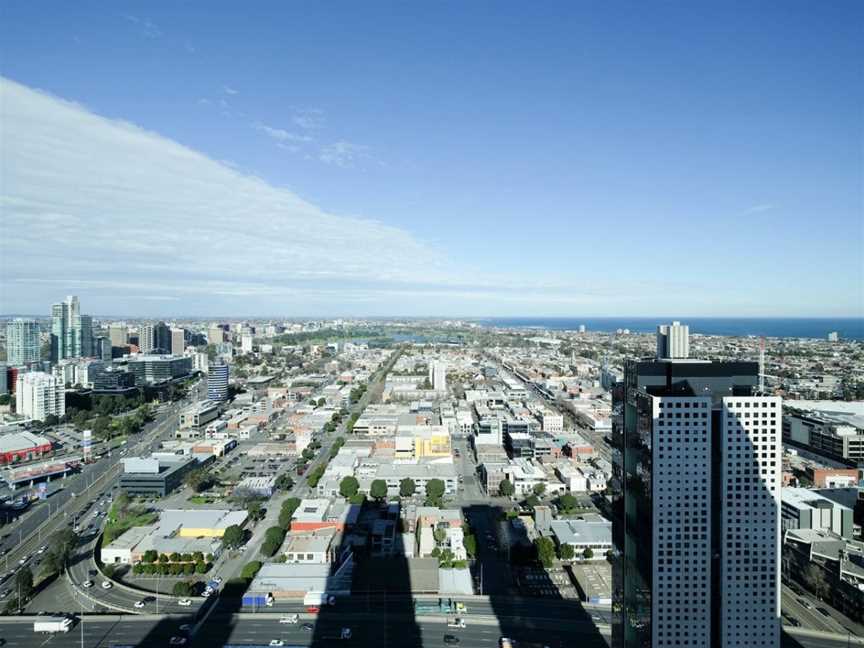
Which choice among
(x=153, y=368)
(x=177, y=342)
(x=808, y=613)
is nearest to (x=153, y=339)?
(x=177, y=342)

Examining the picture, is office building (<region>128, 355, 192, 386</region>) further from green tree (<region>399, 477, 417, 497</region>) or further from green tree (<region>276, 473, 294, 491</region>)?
green tree (<region>399, 477, 417, 497</region>)

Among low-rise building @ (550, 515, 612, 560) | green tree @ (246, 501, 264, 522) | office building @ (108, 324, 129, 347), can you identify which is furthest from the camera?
office building @ (108, 324, 129, 347)

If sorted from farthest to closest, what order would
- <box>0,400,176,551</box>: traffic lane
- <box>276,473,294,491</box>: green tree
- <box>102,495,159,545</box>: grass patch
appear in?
<box>276,473,294,491</box>: green tree
<box>0,400,176,551</box>: traffic lane
<box>102,495,159,545</box>: grass patch

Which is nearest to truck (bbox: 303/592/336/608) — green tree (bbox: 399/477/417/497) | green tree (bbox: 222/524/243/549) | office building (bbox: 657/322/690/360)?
green tree (bbox: 222/524/243/549)

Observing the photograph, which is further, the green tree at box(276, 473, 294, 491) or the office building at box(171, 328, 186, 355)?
→ the office building at box(171, 328, 186, 355)

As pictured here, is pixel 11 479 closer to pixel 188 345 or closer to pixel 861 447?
pixel 861 447

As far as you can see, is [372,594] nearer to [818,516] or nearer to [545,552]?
[545,552]

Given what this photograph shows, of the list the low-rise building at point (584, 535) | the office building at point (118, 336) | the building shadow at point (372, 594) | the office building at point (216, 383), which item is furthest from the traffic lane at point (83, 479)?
the office building at point (118, 336)
